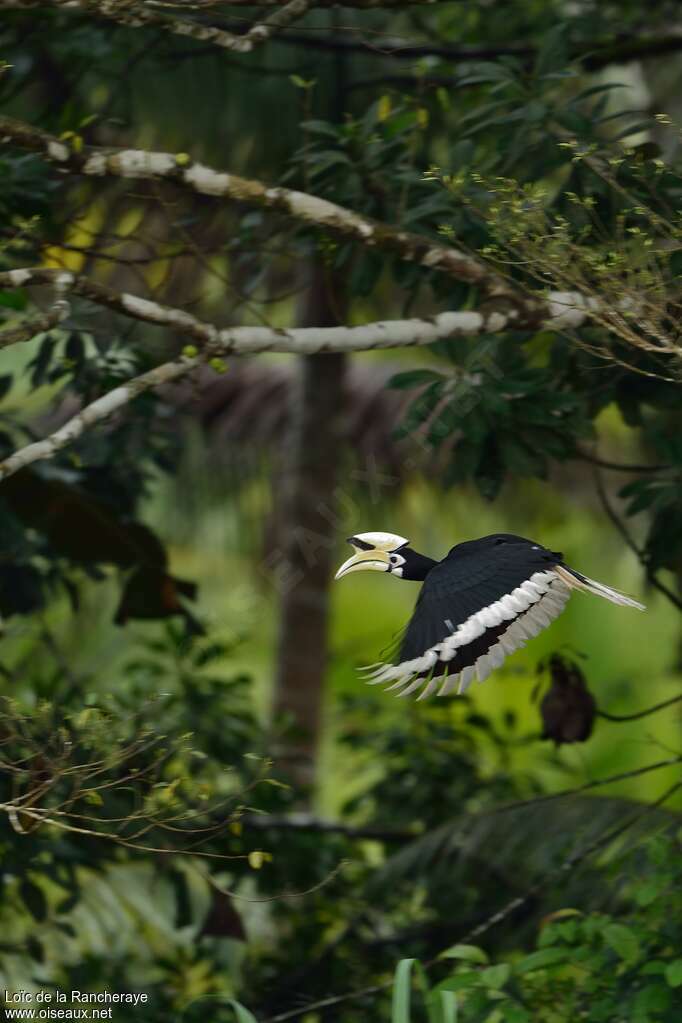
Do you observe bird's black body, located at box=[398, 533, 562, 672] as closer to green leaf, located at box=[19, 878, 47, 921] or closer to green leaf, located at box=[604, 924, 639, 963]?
green leaf, located at box=[604, 924, 639, 963]

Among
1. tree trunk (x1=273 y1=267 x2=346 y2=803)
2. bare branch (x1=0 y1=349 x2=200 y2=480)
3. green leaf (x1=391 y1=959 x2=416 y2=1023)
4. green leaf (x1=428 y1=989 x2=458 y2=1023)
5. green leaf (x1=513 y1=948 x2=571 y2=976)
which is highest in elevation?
bare branch (x1=0 y1=349 x2=200 y2=480)

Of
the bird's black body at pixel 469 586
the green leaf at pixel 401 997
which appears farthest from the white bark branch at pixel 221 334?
the green leaf at pixel 401 997

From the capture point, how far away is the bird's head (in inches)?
87.5

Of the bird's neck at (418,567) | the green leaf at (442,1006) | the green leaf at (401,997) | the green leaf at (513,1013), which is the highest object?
the bird's neck at (418,567)

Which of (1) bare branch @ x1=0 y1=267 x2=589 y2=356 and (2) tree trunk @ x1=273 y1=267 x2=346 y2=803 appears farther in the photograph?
(2) tree trunk @ x1=273 y1=267 x2=346 y2=803

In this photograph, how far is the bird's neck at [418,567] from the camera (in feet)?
7.34

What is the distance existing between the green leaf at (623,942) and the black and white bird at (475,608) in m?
0.84

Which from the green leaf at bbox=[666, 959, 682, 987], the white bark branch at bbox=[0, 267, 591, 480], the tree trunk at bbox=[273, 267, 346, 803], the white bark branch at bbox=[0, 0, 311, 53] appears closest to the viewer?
the green leaf at bbox=[666, 959, 682, 987]

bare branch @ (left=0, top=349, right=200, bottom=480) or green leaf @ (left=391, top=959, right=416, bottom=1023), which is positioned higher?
bare branch @ (left=0, top=349, right=200, bottom=480)

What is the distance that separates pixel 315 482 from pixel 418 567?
286 centimetres

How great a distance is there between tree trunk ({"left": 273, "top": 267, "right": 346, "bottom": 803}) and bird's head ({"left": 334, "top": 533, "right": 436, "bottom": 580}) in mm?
2629

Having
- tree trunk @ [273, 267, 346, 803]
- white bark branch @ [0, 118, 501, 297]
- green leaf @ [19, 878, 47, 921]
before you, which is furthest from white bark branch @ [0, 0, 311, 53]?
tree trunk @ [273, 267, 346, 803]

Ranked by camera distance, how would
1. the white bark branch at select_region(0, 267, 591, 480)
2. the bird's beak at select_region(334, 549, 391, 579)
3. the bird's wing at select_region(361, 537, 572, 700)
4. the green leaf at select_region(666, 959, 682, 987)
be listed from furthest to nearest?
the white bark branch at select_region(0, 267, 591, 480) < the green leaf at select_region(666, 959, 682, 987) < the bird's beak at select_region(334, 549, 391, 579) < the bird's wing at select_region(361, 537, 572, 700)

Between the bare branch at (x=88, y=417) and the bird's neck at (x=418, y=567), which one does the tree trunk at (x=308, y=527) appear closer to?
the bare branch at (x=88, y=417)
